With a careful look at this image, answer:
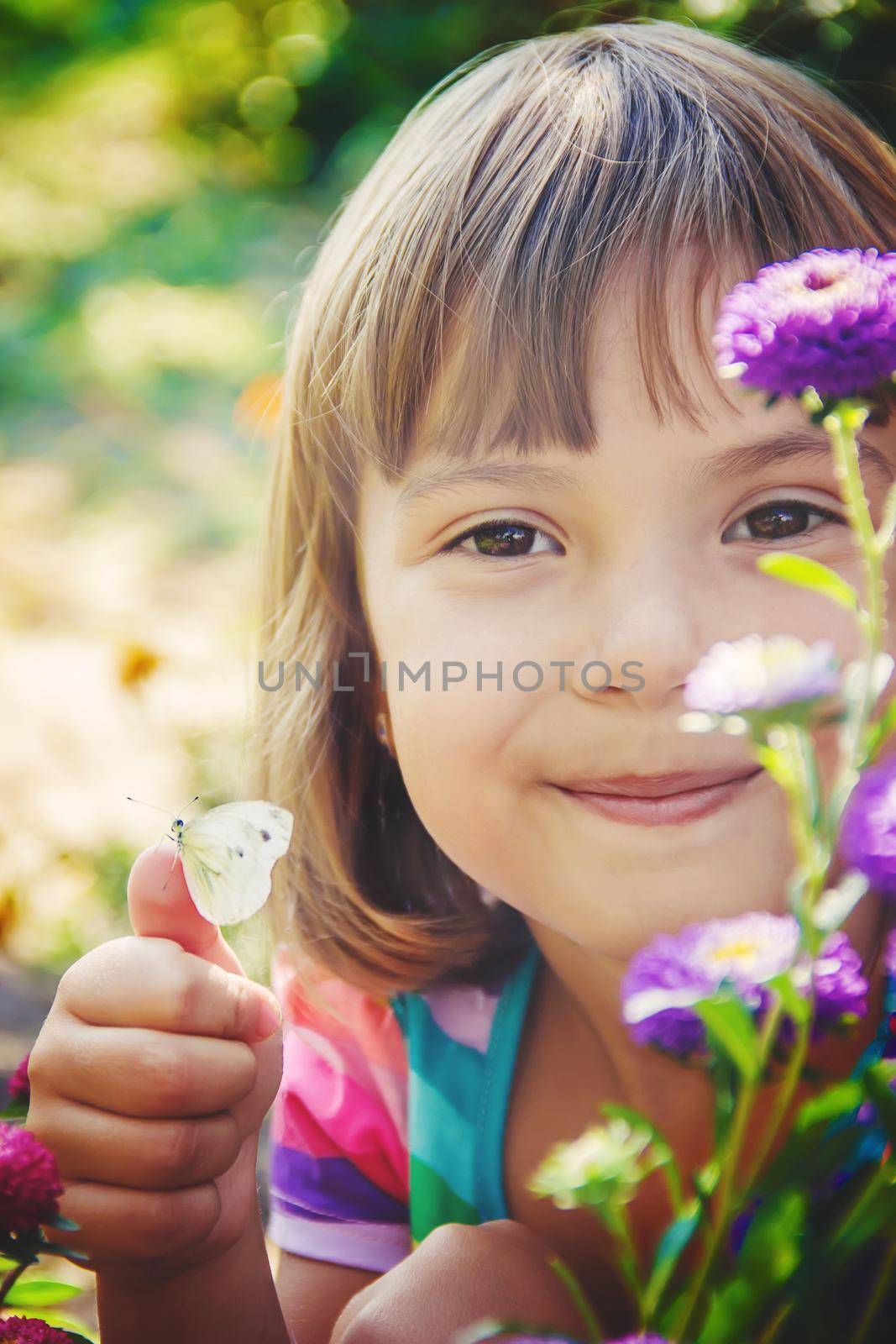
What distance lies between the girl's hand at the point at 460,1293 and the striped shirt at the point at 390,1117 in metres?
0.37

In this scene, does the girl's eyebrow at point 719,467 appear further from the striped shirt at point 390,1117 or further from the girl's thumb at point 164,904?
the striped shirt at point 390,1117

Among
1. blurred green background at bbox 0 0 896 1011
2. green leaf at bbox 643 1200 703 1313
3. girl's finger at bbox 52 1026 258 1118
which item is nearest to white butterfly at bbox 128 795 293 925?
girl's finger at bbox 52 1026 258 1118

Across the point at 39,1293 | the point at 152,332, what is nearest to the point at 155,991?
the point at 39,1293

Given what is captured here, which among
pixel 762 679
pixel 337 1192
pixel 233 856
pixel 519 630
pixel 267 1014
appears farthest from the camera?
pixel 337 1192

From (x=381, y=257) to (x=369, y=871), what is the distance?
0.75 meters

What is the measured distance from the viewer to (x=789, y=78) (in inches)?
50.0

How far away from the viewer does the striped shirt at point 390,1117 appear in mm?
1431

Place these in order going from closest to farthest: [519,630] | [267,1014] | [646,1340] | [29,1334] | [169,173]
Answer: [646,1340], [29,1334], [267,1014], [519,630], [169,173]

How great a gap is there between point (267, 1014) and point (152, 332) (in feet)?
13.1

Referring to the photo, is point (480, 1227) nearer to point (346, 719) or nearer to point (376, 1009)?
point (376, 1009)

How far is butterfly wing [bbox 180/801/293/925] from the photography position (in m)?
0.87

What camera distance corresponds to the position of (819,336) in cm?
63

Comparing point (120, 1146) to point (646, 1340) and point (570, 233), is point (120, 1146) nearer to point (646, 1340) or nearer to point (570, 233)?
point (646, 1340)

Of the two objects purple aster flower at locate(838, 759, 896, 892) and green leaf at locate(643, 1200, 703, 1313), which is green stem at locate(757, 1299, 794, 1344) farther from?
purple aster flower at locate(838, 759, 896, 892)
